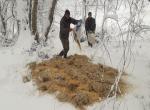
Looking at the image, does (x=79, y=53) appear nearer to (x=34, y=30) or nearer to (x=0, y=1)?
(x=34, y=30)

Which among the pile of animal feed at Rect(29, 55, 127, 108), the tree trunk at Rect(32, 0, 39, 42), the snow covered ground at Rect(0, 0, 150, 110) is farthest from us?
the tree trunk at Rect(32, 0, 39, 42)

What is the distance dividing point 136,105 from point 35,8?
23.2 feet

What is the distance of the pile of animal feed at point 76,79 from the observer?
1080 cm

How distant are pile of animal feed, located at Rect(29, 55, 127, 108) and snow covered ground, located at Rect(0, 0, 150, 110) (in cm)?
24

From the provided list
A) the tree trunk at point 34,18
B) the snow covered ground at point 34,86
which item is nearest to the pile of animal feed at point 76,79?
the snow covered ground at point 34,86

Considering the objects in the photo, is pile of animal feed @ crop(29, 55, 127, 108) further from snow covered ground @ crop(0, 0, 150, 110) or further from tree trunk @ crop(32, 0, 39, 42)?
tree trunk @ crop(32, 0, 39, 42)

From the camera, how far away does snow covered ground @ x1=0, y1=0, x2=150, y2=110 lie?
10.6 meters

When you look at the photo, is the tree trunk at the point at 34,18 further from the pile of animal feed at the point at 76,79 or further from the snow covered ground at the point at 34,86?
the pile of animal feed at the point at 76,79

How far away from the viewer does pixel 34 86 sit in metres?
11.8

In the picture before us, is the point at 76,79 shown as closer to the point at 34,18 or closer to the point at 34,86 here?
the point at 34,86

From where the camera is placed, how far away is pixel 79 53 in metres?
→ 14.6

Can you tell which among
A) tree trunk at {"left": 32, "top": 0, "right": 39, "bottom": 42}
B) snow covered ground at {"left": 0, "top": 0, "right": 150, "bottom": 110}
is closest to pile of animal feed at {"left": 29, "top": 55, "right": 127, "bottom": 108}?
snow covered ground at {"left": 0, "top": 0, "right": 150, "bottom": 110}

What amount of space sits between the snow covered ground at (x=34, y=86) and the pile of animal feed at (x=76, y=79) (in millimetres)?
236

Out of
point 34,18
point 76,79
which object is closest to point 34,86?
point 76,79
